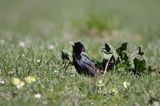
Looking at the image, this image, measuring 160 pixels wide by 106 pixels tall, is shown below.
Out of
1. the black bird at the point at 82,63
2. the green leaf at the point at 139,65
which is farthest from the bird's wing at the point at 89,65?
the green leaf at the point at 139,65

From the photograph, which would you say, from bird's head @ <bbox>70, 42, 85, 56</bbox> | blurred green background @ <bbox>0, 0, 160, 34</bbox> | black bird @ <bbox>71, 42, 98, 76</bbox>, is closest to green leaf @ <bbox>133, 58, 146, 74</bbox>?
black bird @ <bbox>71, 42, 98, 76</bbox>

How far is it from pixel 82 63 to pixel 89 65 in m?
0.09

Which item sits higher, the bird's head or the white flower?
the bird's head

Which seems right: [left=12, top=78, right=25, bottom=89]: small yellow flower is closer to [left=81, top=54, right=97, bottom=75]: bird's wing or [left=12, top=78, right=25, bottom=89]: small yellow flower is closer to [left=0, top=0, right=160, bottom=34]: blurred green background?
[left=81, top=54, right=97, bottom=75]: bird's wing

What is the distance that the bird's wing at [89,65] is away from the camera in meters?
6.75

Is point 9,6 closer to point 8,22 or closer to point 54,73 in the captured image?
point 8,22

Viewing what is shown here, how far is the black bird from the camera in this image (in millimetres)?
6742

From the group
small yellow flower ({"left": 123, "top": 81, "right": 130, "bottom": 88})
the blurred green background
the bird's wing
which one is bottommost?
small yellow flower ({"left": 123, "top": 81, "right": 130, "bottom": 88})

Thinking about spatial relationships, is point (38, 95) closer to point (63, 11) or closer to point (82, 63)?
point (82, 63)

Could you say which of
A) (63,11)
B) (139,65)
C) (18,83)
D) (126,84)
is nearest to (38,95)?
(18,83)

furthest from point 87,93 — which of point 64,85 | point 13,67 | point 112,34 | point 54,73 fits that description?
point 112,34

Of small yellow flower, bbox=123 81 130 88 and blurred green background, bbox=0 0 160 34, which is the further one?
blurred green background, bbox=0 0 160 34

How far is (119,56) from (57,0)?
637 inches

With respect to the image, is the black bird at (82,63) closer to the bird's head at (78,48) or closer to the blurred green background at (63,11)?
the bird's head at (78,48)
